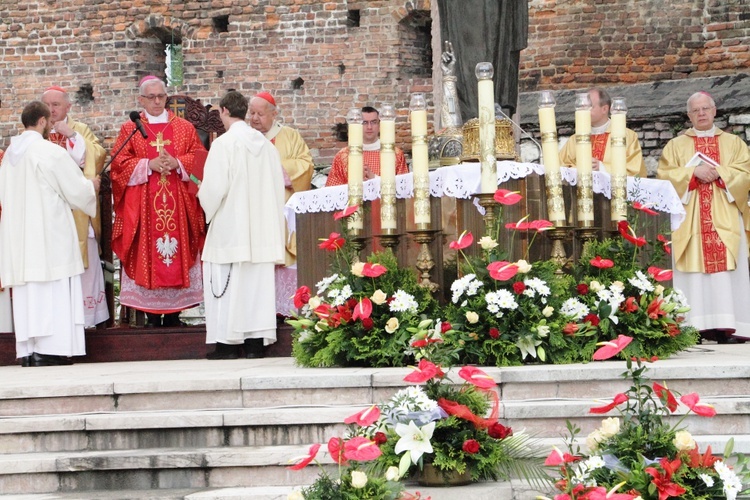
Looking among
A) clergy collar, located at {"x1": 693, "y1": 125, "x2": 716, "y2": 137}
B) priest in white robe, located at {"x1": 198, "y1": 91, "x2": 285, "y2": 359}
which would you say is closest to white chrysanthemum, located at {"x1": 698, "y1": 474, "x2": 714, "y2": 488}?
priest in white robe, located at {"x1": 198, "y1": 91, "x2": 285, "y2": 359}

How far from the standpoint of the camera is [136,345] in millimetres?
9633

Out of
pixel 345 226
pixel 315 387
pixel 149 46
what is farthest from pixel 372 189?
pixel 149 46

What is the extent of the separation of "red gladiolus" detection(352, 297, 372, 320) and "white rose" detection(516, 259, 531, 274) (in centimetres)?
75

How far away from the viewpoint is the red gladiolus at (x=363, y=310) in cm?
701

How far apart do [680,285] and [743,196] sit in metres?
0.80

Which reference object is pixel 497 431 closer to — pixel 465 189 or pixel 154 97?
pixel 465 189

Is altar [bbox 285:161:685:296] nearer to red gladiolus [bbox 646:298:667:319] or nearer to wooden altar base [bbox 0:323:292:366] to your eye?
red gladiolus [bbox 646:298:667:319]

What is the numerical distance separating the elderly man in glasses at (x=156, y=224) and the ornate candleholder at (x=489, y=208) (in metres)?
3.31

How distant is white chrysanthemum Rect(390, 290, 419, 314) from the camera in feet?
23.0

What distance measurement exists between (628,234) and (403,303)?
1320 millimetres

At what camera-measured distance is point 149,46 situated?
63.3 feet

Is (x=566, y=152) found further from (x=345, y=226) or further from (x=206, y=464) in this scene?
(x=206, y=464)

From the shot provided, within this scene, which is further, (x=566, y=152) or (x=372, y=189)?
(x=566, y=152)

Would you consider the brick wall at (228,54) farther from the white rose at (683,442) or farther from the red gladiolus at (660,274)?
the white rose at (683,442)
